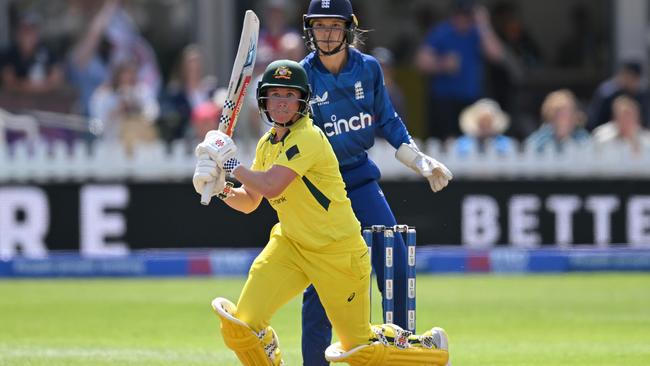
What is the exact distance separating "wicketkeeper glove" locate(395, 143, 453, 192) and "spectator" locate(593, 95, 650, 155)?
701 cm

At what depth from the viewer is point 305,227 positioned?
6.40 metres

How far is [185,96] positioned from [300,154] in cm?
885

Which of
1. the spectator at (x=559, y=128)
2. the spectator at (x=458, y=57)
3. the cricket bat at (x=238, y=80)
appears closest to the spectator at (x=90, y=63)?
the spectator at (x=458, y=57)

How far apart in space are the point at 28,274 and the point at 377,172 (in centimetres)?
681

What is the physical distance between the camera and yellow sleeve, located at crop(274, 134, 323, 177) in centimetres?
626

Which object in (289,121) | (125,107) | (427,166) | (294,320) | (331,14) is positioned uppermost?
(331,14)

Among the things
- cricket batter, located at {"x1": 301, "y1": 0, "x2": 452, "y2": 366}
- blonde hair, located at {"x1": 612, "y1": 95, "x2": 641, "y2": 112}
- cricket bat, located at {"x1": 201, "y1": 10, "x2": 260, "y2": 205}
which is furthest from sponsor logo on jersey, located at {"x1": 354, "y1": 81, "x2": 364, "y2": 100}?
blonde hair, located at {"x1": 612, "y1": 95, "x2": 641, "y2": 112}

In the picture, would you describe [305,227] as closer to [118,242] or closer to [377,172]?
[377,172]

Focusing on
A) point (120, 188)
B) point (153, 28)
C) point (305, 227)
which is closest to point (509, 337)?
point (305, 227)

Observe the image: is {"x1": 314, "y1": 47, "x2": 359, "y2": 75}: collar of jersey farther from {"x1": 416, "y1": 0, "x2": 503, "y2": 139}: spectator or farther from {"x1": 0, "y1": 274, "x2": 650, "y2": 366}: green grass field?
{"x1": 416, "y1": 0, "x2": 503, "y2": 139}: spectator

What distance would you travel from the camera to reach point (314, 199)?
6.38m

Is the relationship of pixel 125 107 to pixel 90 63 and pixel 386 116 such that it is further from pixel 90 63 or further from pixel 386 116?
pixel 386 116

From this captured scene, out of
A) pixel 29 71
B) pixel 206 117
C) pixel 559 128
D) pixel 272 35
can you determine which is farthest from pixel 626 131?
pixel 29 71

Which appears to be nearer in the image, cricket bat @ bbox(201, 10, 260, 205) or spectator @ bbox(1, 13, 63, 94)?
cricket bat @ bbox(201, 10, 260, 205)
